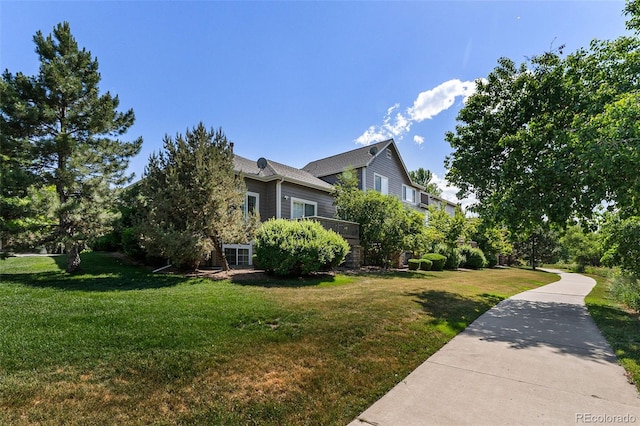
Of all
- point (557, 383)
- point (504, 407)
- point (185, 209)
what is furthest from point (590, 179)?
point (185, 209)

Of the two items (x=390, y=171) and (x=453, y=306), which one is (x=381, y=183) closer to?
(x=390, y=171)

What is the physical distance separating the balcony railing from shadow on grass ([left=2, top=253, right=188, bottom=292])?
23.0 ft

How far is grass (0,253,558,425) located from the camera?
3127 millimetres

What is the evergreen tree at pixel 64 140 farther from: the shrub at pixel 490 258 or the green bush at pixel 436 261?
the shrub at pixel 490 258

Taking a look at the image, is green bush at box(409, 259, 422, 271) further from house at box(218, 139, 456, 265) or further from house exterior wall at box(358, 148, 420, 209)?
house exterior wall at box(358, 148, 420, 209)

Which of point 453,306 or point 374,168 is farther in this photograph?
point 374,168

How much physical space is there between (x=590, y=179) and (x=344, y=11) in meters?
8.97

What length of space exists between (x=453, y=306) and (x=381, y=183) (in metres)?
16.1

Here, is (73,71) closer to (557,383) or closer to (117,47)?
(117,47)

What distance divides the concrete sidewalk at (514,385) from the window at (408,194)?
68.3ft

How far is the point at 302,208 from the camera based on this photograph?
1783cm

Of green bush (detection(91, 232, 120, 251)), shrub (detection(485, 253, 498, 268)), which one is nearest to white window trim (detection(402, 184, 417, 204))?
shrub (detection(485, 253, 498, 268))

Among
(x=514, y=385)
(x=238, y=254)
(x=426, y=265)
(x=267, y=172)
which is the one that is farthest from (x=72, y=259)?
(x=426, y=265)

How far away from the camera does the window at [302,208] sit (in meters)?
17.2
